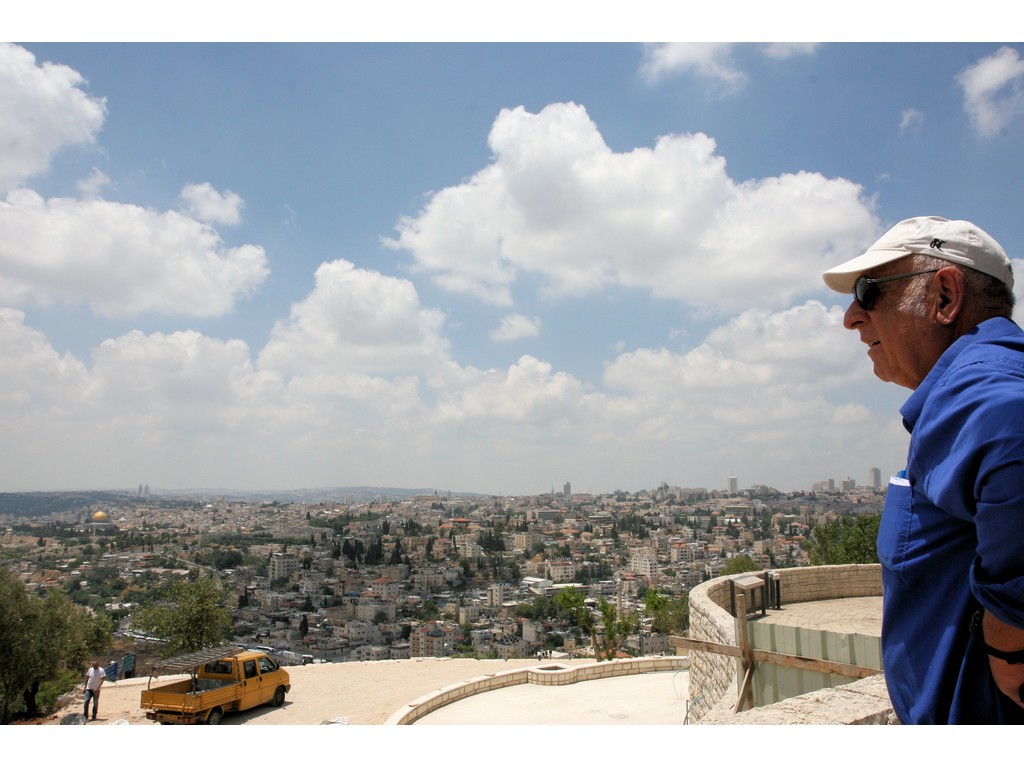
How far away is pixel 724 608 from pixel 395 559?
55734 millimetres

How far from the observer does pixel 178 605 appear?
2212cm

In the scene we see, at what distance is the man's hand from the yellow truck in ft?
43.8

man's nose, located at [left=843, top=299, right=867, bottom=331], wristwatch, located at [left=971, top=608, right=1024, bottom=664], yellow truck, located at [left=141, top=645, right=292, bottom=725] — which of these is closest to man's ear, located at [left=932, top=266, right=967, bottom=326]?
man's nose, located at [left=843, top=299, right=867, bottom=331]

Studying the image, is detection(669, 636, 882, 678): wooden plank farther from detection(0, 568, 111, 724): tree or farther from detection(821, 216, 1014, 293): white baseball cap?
detection(0, 568, 111, 724): tree

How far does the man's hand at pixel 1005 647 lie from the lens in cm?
81

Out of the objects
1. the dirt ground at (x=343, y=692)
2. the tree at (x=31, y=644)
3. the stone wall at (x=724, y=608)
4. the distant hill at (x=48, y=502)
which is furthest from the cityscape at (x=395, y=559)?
the stone wall at (x=724, y=608)

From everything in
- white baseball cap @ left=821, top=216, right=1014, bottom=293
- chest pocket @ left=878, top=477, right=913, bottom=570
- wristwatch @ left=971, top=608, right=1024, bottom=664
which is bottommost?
wristwatch @ left=971, top=608, right=1024, bottom=664

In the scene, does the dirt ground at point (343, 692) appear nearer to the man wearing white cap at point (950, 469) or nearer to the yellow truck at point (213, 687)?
the yellow truck at point (213, 687)

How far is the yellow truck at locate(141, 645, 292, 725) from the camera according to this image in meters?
11.6

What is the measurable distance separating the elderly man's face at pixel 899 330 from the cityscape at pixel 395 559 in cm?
2514

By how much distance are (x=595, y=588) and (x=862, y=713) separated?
49335mm

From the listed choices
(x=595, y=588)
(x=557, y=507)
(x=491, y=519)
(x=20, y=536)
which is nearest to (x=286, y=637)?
(x=595, y=588)

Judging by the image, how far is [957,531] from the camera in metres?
0.87

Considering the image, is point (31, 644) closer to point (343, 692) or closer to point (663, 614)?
point (343, 692)
